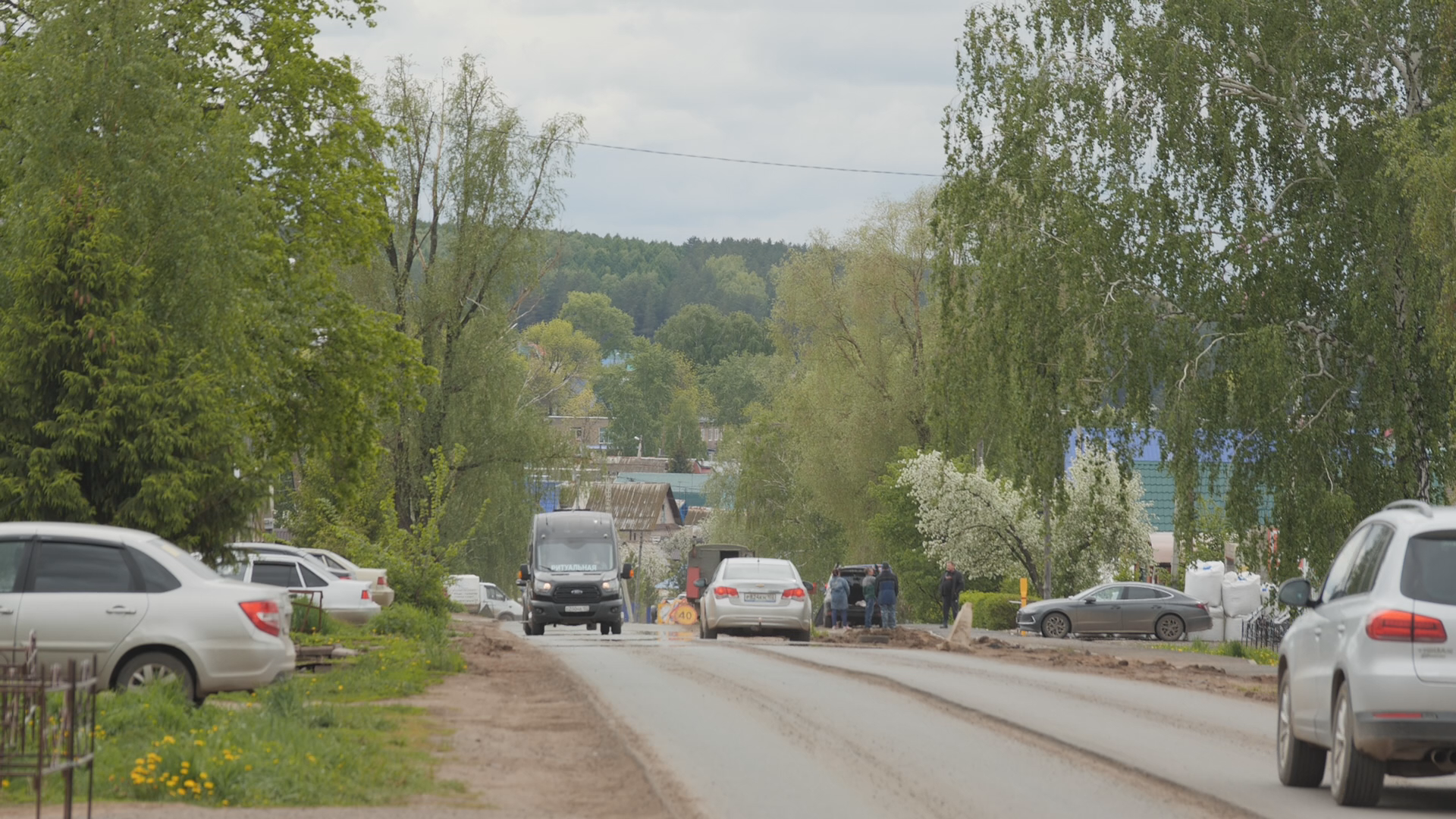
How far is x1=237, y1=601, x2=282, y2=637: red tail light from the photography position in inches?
555

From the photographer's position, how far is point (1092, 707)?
1730cm

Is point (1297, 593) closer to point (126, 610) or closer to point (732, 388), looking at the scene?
point (126, 610)

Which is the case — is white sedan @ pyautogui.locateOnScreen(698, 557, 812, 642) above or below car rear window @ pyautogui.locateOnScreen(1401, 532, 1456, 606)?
below

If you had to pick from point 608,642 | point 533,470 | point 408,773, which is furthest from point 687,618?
point 408,773

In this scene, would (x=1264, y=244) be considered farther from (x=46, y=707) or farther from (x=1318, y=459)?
(x=46, y=707)

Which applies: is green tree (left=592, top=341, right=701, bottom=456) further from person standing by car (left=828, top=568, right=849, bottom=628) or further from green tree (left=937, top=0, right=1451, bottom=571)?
green tree (left=937, top=0, right=1451, bottom=571)

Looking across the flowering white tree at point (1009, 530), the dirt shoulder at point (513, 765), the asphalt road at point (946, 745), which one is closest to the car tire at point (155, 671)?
the dirt shoulder at point (513, 765)

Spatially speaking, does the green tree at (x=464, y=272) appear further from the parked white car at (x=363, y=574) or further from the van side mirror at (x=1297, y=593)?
the van side mirror at (x=1297, y=593)

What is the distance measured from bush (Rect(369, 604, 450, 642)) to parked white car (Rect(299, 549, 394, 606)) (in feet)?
0.80

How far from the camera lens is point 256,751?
418 inches

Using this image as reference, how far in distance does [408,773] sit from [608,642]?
2107 centimetres

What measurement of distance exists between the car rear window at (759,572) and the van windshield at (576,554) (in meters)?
7.71

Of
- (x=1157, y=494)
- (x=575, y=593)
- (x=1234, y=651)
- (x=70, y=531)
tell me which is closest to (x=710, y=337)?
(x=1157, y=494)

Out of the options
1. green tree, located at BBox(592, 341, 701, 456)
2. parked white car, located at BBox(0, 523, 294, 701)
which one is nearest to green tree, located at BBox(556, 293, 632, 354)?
green tree, located at BBox(592, 341, 701, 456)
